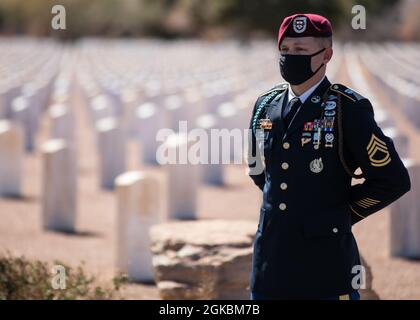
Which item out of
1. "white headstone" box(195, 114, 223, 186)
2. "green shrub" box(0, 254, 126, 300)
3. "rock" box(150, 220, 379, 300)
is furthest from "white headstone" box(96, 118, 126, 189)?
"green shrub" box(0, 254, 126, 300)

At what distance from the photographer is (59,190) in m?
10.8

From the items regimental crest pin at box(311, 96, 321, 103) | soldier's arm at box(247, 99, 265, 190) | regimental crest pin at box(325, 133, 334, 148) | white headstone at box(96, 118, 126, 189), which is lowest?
A: white headstone at box(96, 118, 126, 189)

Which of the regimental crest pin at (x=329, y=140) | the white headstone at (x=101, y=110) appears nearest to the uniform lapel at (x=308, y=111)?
the regimental crest pin at (x=329, y=140)

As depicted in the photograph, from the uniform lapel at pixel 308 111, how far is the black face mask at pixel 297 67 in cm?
10

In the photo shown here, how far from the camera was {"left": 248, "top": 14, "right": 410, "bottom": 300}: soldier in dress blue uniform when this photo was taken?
4047 millimetres

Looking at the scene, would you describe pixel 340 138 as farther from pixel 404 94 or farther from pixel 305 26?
pixel 404 94

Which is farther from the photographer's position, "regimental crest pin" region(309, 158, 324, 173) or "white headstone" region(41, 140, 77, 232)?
"white headstone" region(41, 140, 77, 232)

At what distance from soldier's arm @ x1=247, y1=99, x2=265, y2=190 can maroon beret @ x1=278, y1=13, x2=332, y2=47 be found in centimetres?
42

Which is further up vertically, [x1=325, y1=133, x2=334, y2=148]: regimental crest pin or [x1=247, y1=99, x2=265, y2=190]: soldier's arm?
[x1=325, y1=133, x2=334, y2=148]: regimental crest pin

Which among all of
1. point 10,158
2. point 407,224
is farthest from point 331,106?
point 10,158

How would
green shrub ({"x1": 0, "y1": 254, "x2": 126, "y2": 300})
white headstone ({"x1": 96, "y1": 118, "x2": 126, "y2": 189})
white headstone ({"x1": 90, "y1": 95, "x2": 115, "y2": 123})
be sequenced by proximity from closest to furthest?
green shrub ({"x1": 0, "y1": 254, "x2": 126, "y2": 300}) → white headstone ({"x1": 96, "y1": 118, "x2": 126, "y2": 189}) → white headstone ({"x1": 90, "y1": 95, "x2": 115, "y2": 123})

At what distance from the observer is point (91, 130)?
19.1 meters

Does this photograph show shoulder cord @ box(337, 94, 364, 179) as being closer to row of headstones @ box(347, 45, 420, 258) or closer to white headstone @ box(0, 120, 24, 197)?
row of headstones @ box(347, 45, 420, 258)

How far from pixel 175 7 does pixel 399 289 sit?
75.6m
